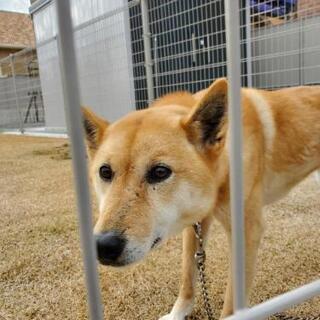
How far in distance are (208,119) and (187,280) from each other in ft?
1.90

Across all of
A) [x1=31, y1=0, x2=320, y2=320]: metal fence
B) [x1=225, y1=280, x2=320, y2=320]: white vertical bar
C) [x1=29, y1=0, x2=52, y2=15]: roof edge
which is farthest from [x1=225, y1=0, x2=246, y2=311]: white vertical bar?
[x1=29, y1=0, x2=52, y2=15]: roof edge

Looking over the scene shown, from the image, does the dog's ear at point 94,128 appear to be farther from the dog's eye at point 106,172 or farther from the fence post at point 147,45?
the fence post at point 147,45

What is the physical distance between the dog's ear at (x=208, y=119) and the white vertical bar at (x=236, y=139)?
358 millimetres

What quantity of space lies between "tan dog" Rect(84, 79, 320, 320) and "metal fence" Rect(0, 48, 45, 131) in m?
6.36

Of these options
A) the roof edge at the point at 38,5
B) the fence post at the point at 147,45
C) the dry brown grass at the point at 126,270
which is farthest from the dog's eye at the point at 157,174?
the roof edge at the point at 38,5

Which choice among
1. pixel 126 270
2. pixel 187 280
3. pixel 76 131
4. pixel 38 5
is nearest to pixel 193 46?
pixel 126 270

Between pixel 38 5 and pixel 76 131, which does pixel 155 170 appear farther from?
pixel 38 5

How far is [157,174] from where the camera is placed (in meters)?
0.92

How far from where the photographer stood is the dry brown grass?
3.94 feet

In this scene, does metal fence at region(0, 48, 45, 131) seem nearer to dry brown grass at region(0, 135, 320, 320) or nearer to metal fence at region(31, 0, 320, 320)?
metal fence at region(31, 0, 320, 320)

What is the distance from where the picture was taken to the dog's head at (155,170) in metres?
0.81

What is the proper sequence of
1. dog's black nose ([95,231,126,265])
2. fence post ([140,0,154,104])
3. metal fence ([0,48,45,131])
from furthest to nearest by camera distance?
metal fence ([0,48,45,131])
fence post ([140,0,154,104])
dog's black nose ([95,231,126,265])

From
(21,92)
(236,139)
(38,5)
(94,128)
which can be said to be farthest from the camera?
(21,92)

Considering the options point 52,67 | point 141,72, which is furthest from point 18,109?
point 141,72
